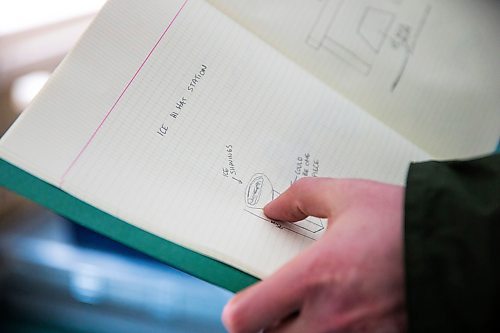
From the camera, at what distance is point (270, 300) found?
397 millimetres

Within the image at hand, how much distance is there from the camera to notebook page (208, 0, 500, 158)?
0.67m

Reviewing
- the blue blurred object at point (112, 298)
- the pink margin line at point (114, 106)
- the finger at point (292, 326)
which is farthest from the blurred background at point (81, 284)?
the finger at point (292, 326)

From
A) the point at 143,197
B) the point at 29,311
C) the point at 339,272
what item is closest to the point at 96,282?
the point at 29,311

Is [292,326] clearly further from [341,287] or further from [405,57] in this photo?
[405,57]

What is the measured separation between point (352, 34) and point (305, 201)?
0.32m

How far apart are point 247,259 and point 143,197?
0.11m

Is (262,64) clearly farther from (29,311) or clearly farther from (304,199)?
(29,311)

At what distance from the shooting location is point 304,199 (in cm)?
47

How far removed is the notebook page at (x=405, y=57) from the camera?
67 centimetres

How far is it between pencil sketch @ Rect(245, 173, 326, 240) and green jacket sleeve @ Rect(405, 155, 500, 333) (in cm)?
15

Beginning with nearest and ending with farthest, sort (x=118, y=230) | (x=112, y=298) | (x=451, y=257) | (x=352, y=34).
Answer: (x=451, y=257) → (x=118, y=230) → (x=352, y=34) → (x=112, y=298)

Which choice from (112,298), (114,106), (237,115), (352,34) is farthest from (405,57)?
(112,298)

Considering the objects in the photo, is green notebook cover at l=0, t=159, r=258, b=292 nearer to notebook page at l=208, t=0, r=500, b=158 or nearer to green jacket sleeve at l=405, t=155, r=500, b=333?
green jacket sleeve at l=405, t=155, r=500, b=333

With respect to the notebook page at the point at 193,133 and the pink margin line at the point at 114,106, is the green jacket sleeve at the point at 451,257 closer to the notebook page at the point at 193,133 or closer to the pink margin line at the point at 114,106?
the notebook page at the point at 193,133
